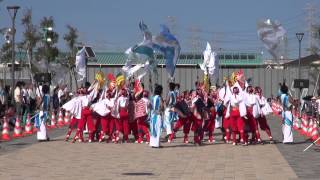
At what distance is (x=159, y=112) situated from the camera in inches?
797

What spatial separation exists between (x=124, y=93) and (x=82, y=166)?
6635mm

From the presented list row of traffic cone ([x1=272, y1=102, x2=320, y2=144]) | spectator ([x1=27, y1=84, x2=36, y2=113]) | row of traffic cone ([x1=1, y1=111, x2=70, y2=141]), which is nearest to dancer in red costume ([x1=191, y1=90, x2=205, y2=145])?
row of traffic cone ([x1=272, y1=102, x2=320, y2=144])

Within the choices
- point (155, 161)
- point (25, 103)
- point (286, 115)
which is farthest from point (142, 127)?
point (25, 103)

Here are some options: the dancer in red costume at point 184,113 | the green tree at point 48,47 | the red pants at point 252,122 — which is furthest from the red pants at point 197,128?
the green tree at point 48,47

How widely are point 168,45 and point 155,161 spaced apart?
25.2 ft

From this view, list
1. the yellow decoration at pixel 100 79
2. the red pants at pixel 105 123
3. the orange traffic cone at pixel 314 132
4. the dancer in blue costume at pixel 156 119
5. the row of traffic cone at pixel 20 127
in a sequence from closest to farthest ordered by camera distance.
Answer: the dancer in blue costume at pixel 156 119 < the red pants at pixel 105 123 < the yellow decoration at pixel 100 79 < the orange traffic cone at pixel 314 132 < the row of traffic cone at pixel 20 127

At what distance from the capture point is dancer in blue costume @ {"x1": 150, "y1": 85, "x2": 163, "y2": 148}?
20000mm

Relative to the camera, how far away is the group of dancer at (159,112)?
2073 cm

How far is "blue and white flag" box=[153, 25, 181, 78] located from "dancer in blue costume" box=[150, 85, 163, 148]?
3.47 metres

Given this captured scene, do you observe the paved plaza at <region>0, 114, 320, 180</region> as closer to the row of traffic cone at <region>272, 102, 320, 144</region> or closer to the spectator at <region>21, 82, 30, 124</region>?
the row of traffic cone at <region>272, 102, 320, 144</region>

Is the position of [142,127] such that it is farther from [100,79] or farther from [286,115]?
[286,115]

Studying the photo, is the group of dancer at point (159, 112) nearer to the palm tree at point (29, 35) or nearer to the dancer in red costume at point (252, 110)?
the dancer in red costume at point (252, 110)

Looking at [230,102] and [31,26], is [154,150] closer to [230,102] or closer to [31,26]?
[230,102]

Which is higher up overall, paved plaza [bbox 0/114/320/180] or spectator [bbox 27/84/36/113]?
spectator [bbox 27/84/36/113]
